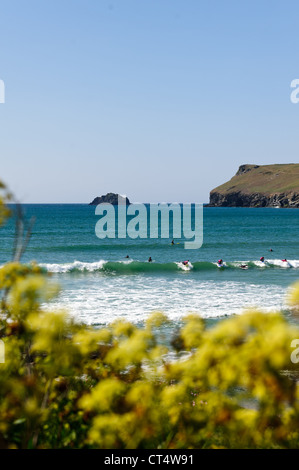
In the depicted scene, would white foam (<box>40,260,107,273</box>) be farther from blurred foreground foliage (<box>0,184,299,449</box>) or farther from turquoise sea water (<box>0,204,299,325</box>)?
blurred foreground foliage (<box>0,184,299,449</box>)

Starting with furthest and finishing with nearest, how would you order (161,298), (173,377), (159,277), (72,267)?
(72,267) → (159,277) → (161,298) → (173,377)

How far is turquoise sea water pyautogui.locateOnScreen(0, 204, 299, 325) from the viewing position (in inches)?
854

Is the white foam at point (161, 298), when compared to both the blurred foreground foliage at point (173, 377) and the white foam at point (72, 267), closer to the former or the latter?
the white foam at point (72, 267)

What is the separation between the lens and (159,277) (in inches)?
1315

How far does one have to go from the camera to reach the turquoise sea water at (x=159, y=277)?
854 inches

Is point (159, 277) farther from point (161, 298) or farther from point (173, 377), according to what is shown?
point (173, 377)

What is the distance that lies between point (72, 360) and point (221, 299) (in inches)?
821

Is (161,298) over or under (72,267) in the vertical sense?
over

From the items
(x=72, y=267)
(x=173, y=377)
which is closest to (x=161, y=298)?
(x=72, y=267)

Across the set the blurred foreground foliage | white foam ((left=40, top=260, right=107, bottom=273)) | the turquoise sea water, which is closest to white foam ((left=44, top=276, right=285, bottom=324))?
the turquoise sea water

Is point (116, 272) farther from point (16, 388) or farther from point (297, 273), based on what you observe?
point (16, 388)

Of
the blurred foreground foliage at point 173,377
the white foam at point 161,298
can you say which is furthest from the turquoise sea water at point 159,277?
the blurred foreground foliage at point 173,377
